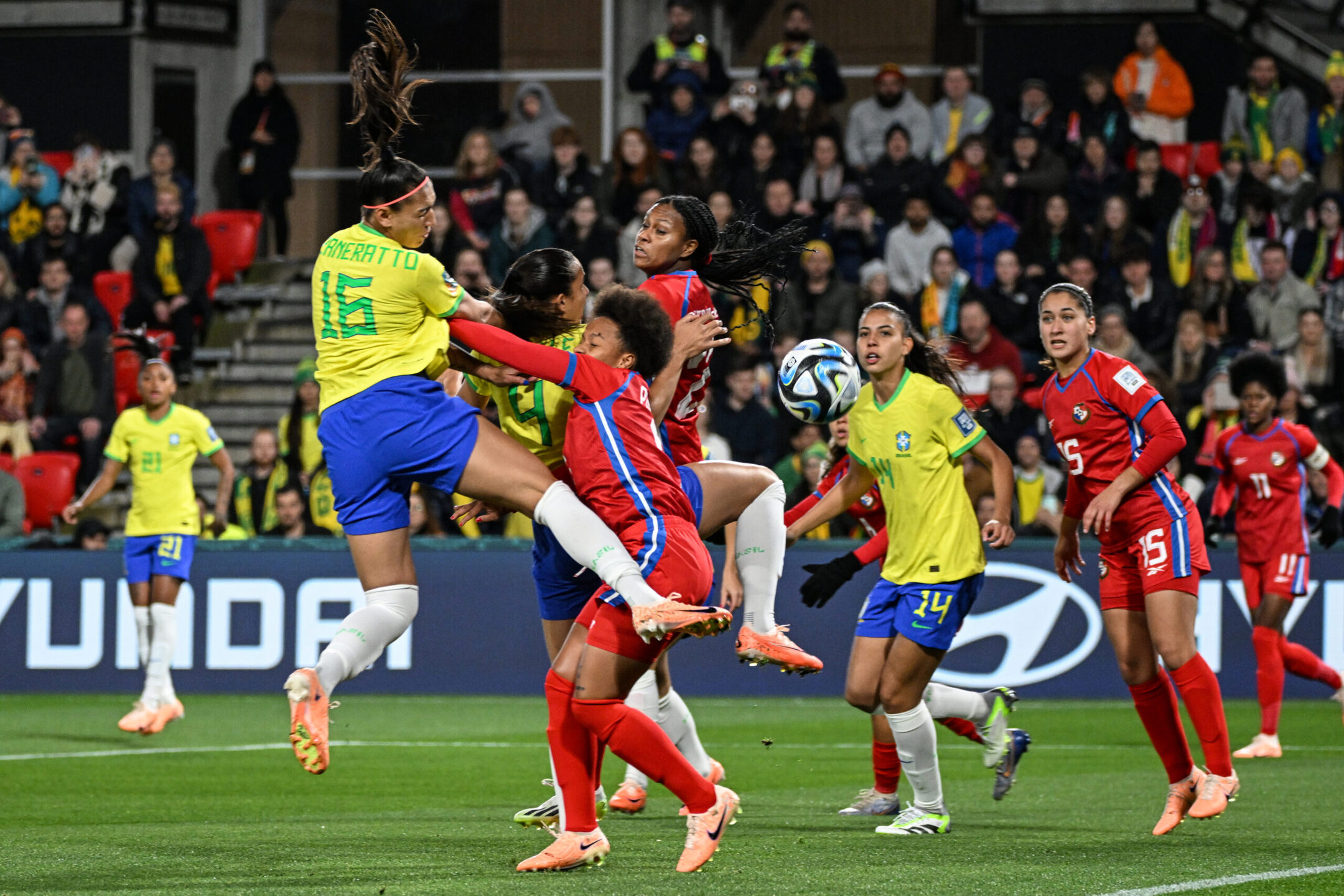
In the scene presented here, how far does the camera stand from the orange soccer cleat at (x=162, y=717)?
36.9 feet

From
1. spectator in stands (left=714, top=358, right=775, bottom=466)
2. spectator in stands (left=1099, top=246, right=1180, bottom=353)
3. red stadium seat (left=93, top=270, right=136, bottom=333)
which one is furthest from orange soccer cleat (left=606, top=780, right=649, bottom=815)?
red stadium seat (left=93, top=270, right=136, bottom=333)

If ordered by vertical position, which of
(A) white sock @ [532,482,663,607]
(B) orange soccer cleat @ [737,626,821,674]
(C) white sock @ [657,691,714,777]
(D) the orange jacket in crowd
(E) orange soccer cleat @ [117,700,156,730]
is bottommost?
(E) orange soccer cleat @ [117,700,156,730]

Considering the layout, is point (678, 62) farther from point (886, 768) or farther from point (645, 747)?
point (645, 747)

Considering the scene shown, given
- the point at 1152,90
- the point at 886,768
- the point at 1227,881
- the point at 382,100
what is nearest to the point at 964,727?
the point at 886,768

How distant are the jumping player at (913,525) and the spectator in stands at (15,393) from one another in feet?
37.6

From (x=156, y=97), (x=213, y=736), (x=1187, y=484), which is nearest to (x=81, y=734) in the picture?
(x=213, y=736)

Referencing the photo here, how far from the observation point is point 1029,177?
16.7 meters

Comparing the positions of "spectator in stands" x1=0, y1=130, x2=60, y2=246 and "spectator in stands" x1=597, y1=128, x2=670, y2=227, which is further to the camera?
"spectator in stands" x1=0, y1=130, x2=60, y2=246

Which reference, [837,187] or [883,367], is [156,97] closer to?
[837,187]

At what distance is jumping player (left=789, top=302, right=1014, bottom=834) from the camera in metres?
7.00

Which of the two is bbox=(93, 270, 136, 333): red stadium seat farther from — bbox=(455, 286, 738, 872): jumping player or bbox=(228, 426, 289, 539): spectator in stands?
bbox=(455, 286, 738, 872): jumping player

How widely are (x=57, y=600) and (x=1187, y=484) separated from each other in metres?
9.07

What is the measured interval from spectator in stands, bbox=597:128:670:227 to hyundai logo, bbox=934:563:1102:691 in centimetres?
574

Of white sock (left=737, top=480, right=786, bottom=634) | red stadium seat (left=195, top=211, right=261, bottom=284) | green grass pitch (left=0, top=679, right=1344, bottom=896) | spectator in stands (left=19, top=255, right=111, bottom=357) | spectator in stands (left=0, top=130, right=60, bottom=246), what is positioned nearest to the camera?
green grass pitch (left=0, top=679, right=1344, bottom=896)
